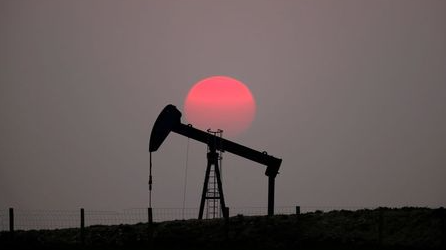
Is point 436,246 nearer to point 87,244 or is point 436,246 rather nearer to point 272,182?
point 87,244

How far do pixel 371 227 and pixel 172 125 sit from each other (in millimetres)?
13668

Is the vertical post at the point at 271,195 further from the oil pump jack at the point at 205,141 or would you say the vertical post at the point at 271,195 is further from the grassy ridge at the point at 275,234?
the grassy ridge at the point at 275,234

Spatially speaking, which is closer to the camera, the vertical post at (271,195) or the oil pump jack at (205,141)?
the oil pump jack at (205,141)

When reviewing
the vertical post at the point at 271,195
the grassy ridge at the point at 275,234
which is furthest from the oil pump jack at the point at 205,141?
the grassy ridge at the point at 275,234

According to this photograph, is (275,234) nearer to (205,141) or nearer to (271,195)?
(205,141)

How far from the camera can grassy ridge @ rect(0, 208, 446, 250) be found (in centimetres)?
2856

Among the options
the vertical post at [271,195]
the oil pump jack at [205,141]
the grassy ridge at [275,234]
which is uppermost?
the oil pump jack at [205,141]

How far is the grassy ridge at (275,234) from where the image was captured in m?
28.6

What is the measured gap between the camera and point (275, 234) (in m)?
30.6

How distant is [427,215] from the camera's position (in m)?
30.8

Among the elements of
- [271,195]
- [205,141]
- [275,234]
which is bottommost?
[275,234]

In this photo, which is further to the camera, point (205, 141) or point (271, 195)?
point (271, 195)

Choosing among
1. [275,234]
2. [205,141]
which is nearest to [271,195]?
[205,141]

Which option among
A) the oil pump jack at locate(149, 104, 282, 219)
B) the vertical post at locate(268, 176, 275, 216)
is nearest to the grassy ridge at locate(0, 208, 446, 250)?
the oil pump jack at locate(149, 104, 282, 219)
